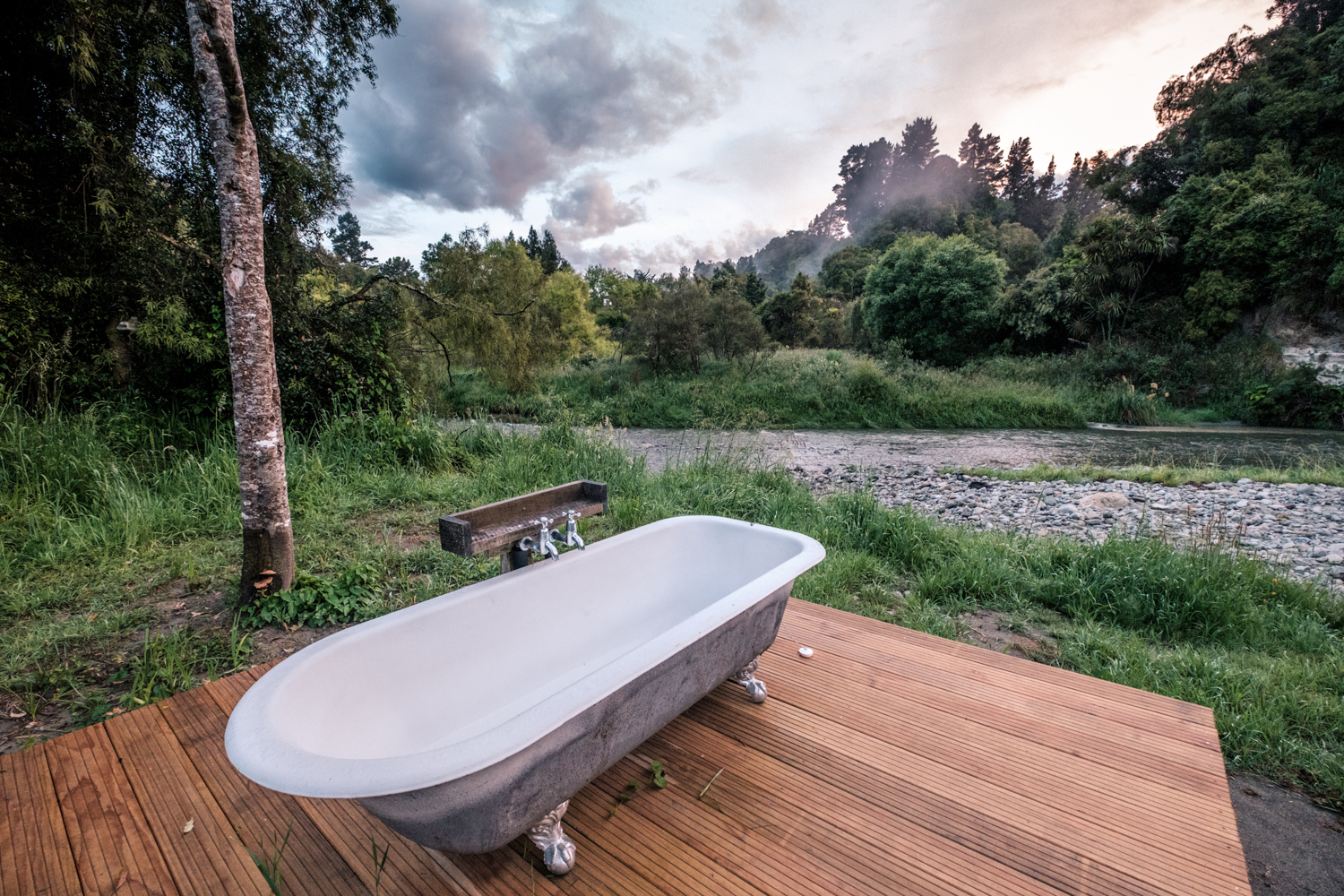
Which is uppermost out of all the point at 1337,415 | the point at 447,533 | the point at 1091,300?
the point at 1091,300

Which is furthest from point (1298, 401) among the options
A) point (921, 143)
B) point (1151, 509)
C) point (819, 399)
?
point (921, 143)

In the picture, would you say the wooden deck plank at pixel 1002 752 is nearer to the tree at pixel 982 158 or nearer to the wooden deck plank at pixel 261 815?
the wooden deck plank at pixel 261 815

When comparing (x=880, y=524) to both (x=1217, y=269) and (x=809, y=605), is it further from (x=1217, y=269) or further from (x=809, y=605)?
(x=1217, y=269)

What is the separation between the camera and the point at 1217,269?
40.7ft

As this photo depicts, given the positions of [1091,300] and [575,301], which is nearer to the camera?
[1091,300]

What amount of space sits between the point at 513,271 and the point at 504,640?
956 cm

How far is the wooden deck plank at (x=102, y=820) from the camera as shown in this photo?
0.93 m

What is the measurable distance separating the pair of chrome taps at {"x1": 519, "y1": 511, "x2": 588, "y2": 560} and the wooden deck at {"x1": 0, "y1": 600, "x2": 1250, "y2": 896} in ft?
1.74

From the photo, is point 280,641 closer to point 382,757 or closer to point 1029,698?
point 382,757

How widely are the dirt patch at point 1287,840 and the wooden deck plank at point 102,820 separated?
2.08m

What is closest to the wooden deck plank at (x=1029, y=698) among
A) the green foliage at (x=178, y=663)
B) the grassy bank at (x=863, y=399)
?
the green foliage at (x=178, y=663)

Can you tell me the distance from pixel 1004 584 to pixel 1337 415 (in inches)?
494

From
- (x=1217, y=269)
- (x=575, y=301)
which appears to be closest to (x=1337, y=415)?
(x=1217, y=269)

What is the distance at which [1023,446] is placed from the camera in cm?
836
